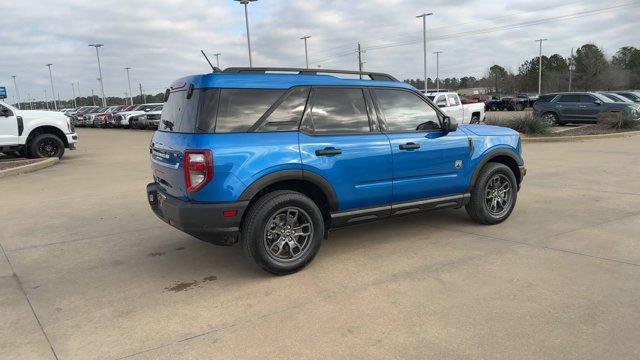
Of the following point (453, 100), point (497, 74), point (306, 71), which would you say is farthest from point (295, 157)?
point (497, 74)

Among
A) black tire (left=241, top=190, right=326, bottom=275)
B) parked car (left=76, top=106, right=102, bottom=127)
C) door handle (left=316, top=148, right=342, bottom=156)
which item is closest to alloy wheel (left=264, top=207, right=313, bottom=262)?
black tire (left=241, top=190, right=326, bottom=275)

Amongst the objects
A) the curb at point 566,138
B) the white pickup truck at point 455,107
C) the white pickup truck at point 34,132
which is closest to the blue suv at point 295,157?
the white pickup truck at point 34,132

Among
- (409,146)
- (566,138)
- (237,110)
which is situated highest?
(237,110)

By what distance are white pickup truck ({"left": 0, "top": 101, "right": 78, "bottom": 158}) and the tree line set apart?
5029 cm

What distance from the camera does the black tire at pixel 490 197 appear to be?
19.2 feet

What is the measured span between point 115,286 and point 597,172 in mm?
8984

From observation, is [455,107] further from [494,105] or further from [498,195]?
[494,105]

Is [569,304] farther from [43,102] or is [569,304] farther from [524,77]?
[43,102]

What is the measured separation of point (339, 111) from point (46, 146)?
12.3 metres

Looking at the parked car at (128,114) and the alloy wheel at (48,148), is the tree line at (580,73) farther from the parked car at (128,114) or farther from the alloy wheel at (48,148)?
the alloy wheel at (48,148)

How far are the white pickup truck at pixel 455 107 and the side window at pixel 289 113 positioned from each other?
1587 cm

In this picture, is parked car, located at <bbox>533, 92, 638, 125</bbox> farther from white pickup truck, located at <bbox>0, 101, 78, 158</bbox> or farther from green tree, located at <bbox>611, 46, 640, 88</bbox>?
green tree, located at <bbox>611, 46, 640, 88</bbox>

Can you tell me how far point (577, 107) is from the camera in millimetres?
21734

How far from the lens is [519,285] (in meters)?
4.16
